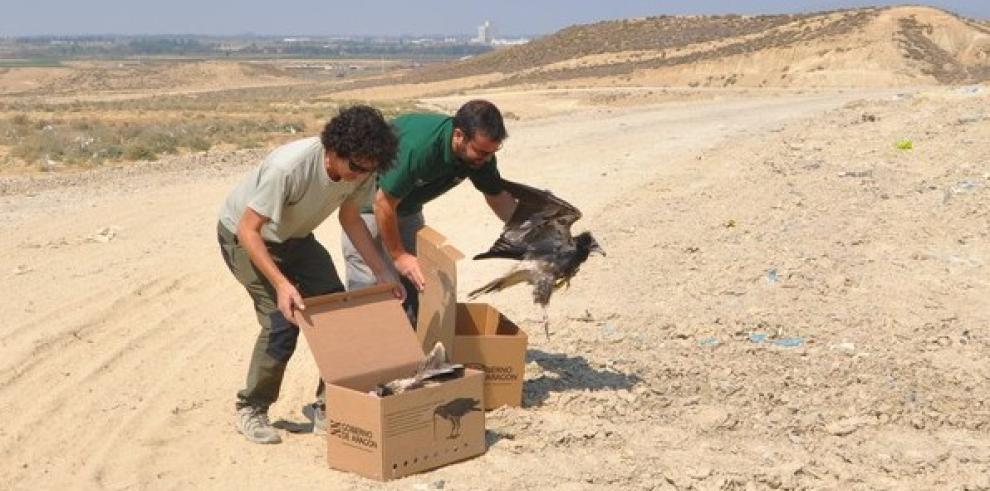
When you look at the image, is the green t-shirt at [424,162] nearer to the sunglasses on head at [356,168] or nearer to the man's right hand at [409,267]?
the sunglasses on head at [356,168]

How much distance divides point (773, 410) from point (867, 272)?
295 cm

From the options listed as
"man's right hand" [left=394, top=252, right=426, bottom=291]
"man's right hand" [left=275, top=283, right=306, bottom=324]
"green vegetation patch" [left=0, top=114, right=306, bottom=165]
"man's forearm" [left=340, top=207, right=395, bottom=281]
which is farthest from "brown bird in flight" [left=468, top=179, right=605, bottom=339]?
"green vegetation patch" [left=0, top=114, right=306, bottom=165]

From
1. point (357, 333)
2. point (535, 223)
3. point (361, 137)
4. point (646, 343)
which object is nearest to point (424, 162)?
point (361, 137)

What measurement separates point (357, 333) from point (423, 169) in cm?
81

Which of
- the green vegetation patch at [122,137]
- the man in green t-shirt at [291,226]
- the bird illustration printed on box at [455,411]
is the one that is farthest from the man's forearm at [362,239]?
the green vegetation patch at [122,137]

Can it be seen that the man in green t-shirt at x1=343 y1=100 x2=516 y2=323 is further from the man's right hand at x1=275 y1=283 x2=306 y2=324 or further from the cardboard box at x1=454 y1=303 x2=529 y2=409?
the man's right hand at x1=275 y1=283 x2=306 y2=324

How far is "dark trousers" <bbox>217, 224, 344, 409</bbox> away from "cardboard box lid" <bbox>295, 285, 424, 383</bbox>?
311mm

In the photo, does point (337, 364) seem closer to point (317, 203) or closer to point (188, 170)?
point (317, 203)

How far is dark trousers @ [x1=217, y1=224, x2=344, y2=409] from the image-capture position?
17.0 ft

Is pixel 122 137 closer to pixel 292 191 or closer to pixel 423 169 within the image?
pixel 423 169

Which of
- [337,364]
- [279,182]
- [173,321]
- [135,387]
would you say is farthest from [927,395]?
[173,321]

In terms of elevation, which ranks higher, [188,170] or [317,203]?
[317,203]

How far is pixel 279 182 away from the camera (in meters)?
4.72

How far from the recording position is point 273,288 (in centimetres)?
515
